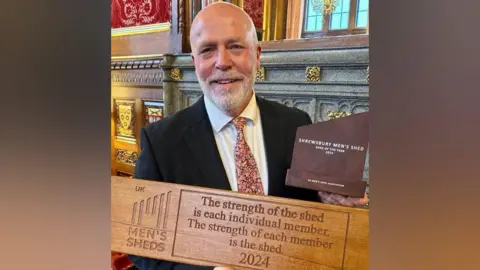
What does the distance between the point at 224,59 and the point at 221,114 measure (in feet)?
0.49

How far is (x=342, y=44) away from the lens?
1160 millimetres

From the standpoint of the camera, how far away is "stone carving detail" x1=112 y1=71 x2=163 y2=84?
4.54ft

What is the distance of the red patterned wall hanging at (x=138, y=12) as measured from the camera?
4.52 feet

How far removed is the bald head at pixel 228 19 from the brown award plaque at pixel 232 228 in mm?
423

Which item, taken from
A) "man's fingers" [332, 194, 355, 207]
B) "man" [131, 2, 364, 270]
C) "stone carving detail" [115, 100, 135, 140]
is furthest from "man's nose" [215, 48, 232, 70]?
"man's fingers" [332, 194, 355, 207]

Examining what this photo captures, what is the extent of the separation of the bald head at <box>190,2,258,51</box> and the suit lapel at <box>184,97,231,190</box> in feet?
0.68
